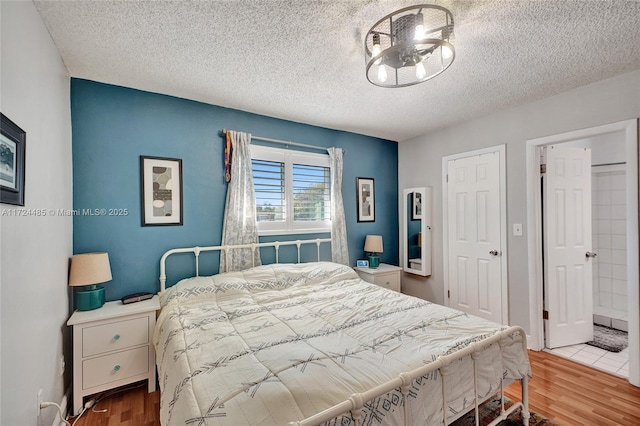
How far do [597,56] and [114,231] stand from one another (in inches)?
159

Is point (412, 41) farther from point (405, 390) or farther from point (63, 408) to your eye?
point (63, 408)

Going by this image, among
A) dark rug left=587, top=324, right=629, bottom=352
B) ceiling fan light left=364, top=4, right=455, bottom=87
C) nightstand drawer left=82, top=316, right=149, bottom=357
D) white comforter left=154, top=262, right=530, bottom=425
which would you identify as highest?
ceiling fan light left=364, top=4, right=455, bottom=87

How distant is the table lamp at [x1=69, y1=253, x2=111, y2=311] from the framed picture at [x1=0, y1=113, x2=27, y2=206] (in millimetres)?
852

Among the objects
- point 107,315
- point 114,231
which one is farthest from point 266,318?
point 114,231

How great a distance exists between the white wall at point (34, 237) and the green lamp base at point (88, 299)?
0.07 metres

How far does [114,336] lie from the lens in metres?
2.01

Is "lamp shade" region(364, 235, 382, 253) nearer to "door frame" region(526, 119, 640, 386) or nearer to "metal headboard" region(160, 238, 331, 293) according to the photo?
"metal headboard" region(160, 238, 331, 293)

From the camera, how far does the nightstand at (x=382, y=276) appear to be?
3416 mm

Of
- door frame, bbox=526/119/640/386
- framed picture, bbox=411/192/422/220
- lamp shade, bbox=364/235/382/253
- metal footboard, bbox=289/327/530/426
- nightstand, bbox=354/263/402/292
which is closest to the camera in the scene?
metal footboard, bbox=289/327/530/426

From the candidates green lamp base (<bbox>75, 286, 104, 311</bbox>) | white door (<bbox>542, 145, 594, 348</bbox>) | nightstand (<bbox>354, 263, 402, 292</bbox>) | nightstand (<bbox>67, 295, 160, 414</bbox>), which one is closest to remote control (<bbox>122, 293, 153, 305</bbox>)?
nightstand (<bbox>67, 295, 160, 414</bbox>)

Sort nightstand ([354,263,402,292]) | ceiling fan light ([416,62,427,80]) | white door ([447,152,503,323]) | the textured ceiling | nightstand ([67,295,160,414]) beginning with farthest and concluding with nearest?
1. nightstand ([354,263,402,292])
2. white door ([447,152,503,323])
3. nightstand ([67,295,160,414])
4. ceiling fan light ([416,62,427,80])
5. the textured ceiling

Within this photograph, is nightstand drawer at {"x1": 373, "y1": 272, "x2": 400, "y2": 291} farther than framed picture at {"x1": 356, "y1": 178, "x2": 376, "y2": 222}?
No

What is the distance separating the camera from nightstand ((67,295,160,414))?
6.27 feet

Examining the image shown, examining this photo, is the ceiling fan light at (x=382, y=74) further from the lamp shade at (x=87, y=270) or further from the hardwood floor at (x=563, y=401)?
the hardwood floor at (x=563, y=401)
